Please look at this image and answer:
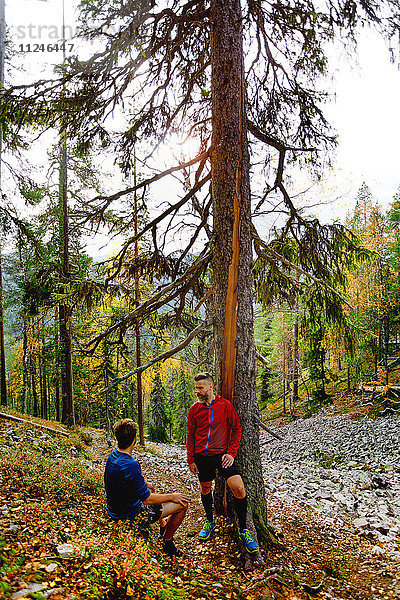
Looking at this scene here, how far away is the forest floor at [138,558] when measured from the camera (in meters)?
2.54

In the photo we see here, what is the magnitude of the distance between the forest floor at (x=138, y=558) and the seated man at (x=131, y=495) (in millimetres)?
153

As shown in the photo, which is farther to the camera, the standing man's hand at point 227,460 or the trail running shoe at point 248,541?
the standing man's hand at point 227,460

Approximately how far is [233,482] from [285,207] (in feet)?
15.0

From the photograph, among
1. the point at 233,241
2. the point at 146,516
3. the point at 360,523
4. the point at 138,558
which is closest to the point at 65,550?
the point at 138,558

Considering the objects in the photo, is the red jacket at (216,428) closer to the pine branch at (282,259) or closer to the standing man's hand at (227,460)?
the standing man's hand at (227,460)

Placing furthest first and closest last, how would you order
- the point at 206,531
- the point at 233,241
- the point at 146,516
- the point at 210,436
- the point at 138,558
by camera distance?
the point at 233,241 → the point at 206,531 → the point at 210,436 → the point at 146,516 → the point at 138,558

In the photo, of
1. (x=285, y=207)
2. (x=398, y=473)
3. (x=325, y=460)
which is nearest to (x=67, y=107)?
(x=285, y=207)

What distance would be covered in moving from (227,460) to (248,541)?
85 centimetres

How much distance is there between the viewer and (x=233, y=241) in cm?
466

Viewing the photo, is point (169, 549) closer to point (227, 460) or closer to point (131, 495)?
point (131, 495)

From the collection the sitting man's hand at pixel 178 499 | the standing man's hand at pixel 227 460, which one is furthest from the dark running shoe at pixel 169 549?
the standing man's hand at pixel 227 460

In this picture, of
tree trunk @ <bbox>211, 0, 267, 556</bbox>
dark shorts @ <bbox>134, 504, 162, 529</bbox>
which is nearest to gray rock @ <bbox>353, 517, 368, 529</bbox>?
tree trunk @ <bbox>211, 0, 267, 556</bbox>

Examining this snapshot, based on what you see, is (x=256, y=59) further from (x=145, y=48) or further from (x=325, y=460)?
(x=325, y=460)

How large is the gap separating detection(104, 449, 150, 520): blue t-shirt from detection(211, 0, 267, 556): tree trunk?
1.41 meters
